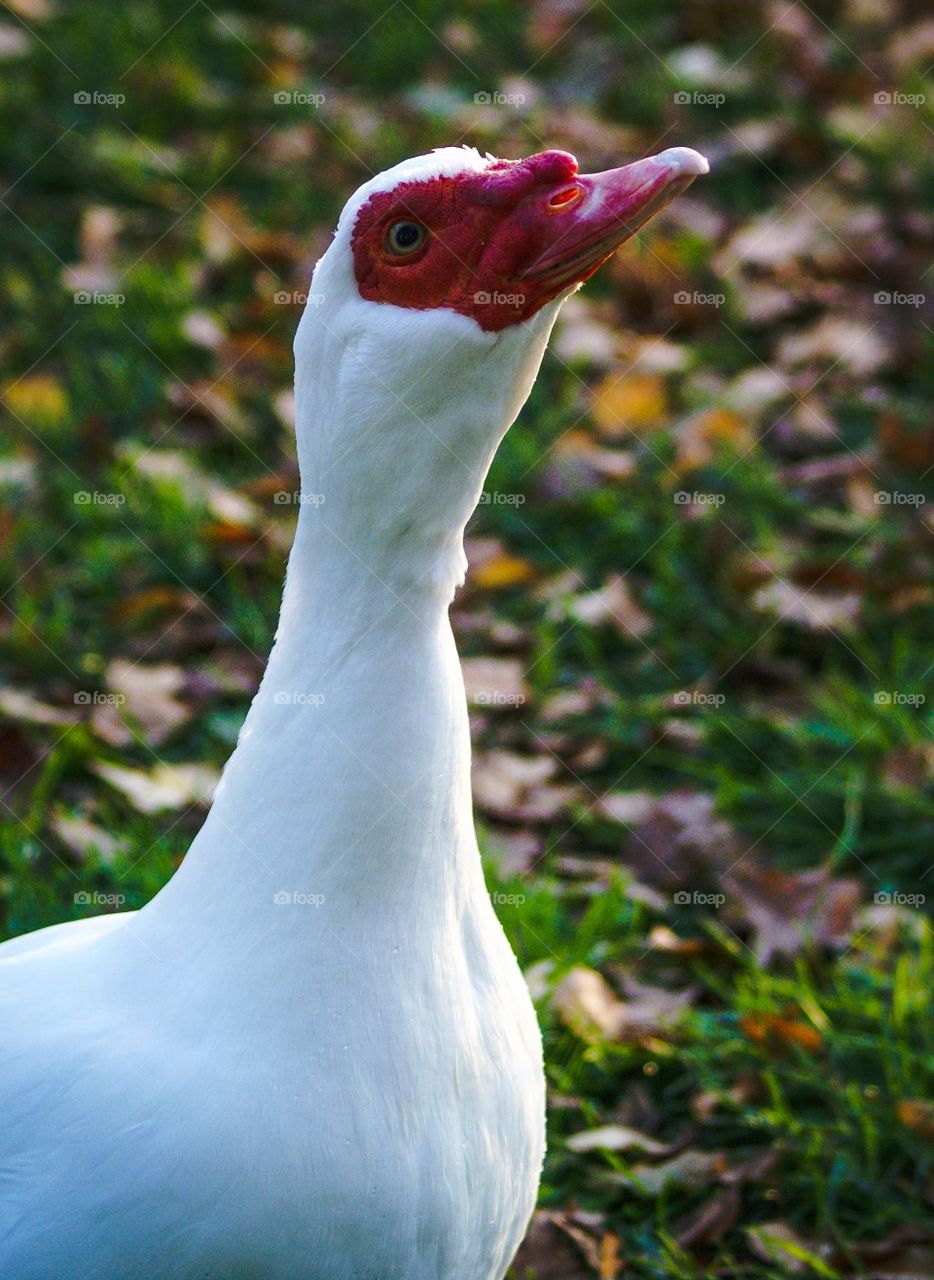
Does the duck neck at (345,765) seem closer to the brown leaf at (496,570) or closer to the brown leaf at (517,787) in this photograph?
the brown leaf at (517,787)

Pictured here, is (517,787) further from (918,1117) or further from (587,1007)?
(918,1117)

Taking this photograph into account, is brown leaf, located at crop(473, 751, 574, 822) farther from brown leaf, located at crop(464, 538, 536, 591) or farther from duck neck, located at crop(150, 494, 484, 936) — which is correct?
duck neck, located at crop(150, 494, 484, 936)

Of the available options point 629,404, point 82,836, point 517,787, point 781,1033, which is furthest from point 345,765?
point 629,404

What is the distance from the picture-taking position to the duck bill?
6.32ft

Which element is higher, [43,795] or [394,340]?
[394,340]

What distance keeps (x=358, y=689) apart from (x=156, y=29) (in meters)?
5.28

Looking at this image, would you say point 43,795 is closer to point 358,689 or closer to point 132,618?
point 132,618

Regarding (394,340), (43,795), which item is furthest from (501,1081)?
(43,795)

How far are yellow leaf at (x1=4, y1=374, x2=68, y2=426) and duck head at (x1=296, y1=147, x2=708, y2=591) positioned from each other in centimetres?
326

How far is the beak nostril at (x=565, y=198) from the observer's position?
1.97 metres

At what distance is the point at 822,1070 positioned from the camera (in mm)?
3189

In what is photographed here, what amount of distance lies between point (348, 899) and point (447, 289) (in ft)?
A: 2.47

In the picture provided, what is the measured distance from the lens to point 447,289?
1.97 metres

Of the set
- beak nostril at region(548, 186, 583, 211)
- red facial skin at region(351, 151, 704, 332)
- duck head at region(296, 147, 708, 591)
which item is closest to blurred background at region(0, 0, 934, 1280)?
duck head at region(296, 147, 708, 591)
